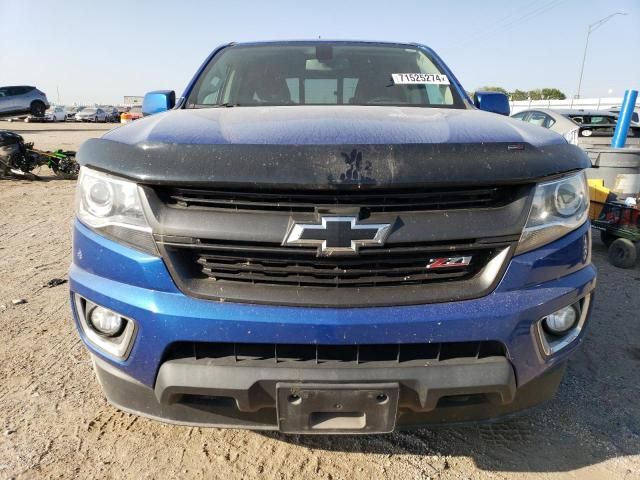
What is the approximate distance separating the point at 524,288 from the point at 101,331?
150cm

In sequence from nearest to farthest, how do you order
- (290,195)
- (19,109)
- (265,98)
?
(290,195)
(265,98)
(19,109)

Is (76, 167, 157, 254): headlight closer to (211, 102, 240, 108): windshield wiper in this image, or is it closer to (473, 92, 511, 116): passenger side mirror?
(211, 102, 240, 108): windshield wiper

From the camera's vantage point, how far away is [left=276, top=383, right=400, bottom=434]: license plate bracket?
1.52 metres

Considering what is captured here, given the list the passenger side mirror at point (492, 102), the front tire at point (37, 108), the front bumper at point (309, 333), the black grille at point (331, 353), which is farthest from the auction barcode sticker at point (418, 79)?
the front tire at point (37, 108)

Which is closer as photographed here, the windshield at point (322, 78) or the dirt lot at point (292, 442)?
the dirt lot at point (292, 442)

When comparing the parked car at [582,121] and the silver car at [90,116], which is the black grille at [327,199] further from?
the silver car at [90,116]

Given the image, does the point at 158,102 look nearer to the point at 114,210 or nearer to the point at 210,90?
the point at 210,90

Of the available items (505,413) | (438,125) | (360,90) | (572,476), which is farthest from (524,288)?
(360,90)

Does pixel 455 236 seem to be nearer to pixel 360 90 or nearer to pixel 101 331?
pixel 101 331

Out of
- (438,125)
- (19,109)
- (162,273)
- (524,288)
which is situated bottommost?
(19,109)

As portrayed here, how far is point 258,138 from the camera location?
5.36 feet

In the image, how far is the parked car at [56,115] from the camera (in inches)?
1576

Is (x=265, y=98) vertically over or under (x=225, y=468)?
over

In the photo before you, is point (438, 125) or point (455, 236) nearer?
point (455, 236)
